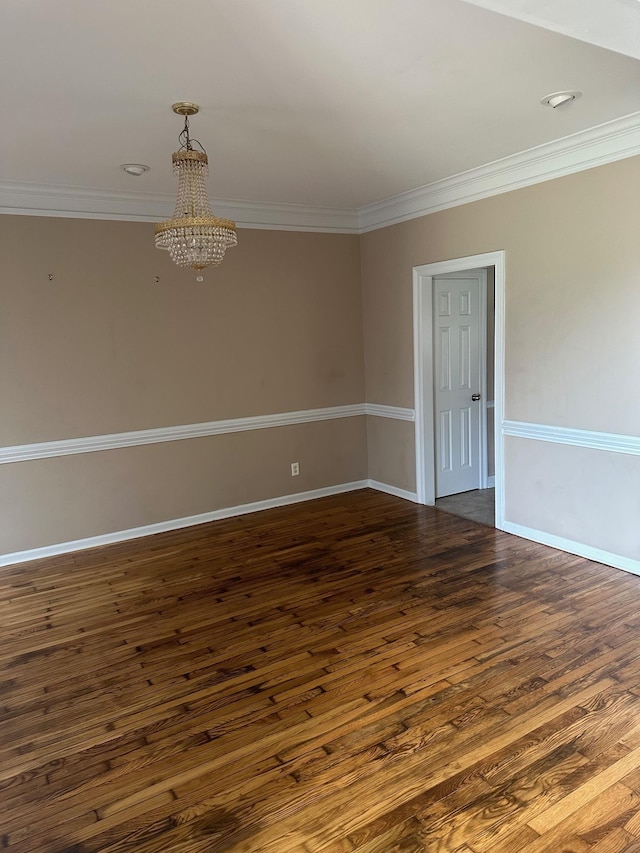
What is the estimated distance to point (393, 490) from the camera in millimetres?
5746

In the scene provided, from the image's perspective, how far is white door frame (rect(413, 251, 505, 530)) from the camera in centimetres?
450

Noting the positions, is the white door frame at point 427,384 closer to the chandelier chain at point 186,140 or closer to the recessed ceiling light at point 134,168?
the chandelier chain at point 186,140

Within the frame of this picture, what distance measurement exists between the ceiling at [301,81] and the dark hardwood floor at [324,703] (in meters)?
2.41

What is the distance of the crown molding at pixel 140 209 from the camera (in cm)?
416

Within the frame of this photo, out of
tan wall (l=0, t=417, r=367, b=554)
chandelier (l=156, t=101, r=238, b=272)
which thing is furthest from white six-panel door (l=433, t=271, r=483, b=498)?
chandelier (l=156, t=101, r=238, b=272)

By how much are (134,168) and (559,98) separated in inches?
101

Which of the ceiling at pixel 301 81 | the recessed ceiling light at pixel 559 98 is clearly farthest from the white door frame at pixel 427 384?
the recessed ceiling light at pixel 559 98

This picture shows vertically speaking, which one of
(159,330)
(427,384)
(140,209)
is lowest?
(427,384)

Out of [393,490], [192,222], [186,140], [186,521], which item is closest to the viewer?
[192,222]

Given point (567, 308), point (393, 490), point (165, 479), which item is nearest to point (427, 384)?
point (393, 490)

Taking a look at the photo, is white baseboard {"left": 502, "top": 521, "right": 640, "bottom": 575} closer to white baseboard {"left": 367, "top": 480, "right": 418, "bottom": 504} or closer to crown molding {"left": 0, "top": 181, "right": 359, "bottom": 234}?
white baseboard {"left": 367, "top": 480, "right": 418, "bottom": 504}

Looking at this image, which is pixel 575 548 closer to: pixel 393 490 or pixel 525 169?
pixel 393 490

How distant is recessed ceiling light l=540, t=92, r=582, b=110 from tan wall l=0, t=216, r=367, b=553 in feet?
8.97

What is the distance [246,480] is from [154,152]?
2.82 meters
